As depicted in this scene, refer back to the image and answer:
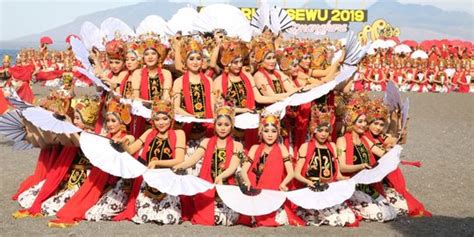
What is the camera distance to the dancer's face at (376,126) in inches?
284

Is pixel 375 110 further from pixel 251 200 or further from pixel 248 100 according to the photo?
pixel 251 200

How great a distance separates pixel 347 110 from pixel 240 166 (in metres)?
1.42

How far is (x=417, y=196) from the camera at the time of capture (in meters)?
8.18

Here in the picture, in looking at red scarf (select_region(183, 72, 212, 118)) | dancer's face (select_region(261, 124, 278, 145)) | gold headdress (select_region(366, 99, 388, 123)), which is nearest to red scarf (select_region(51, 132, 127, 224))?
red scarf (select_region(183, 72, 212, 118))

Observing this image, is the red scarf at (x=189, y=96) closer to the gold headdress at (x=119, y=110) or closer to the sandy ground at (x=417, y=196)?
the gold headdress at (x=119, y=110)

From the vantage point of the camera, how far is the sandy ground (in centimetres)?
633

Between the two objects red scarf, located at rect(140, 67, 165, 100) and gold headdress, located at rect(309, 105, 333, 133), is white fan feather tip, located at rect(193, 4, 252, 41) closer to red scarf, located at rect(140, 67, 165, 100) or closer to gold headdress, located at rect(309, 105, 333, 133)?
red scarf, located at rect(140, 67, 165, 100)

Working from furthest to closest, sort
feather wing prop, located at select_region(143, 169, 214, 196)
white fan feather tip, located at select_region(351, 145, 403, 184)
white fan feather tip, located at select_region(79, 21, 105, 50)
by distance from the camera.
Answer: white fan feather tip, located at select_region(79, 21, 105, 50), white fan feather tip, located at select_region(351, 145, 403, 184), feather wing prop, located at select_region(143, 169, 214, 196)

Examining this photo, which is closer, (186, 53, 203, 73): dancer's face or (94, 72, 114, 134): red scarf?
(186, 53, 203, 73): dancer's face

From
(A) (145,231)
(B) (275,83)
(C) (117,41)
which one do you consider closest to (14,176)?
(C) (117,41)

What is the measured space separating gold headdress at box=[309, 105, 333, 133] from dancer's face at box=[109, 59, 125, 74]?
7.92 ft

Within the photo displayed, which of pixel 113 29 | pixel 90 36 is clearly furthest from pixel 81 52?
pixel 113 29

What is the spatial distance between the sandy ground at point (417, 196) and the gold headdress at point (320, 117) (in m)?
1.11

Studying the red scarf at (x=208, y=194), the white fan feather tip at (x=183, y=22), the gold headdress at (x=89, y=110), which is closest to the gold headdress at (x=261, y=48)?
the white fan feather tip at (x=183, y=22)
